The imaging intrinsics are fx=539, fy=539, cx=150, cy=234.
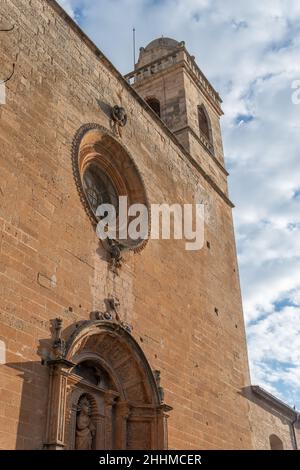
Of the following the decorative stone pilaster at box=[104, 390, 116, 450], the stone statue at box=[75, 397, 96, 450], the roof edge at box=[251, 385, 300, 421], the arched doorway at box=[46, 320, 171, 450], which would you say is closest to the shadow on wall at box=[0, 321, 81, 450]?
the arched doorway at box=[46, 320, 171, 450]

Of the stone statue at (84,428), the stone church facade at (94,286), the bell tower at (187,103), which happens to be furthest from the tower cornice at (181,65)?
the stone statue at (84,428)

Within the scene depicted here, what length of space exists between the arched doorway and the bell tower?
6952 millimetres

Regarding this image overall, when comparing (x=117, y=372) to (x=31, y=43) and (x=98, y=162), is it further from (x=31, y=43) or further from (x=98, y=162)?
(x=31, y=43)

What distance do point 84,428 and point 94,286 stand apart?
2042 mm

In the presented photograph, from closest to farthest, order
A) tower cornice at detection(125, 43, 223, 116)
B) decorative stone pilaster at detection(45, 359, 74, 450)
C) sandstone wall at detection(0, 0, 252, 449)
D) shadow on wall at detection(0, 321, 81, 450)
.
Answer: shadow on wall at detection(0, 321, 81, 450) < decorative stone pilaster at detection(45, 359, 74, 450) < sandstone wall at detection(0, 0, 252, 449) < tower cornice at detection(125, 43, 223, 116)

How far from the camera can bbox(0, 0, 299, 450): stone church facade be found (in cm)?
675

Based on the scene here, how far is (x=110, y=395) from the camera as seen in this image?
8289mm

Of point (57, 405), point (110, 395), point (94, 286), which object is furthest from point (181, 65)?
point (57, 405)

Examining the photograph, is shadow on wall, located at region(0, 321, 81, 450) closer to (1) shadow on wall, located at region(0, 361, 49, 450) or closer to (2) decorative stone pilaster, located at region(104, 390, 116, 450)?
(1) shadow on wall, located at region(0, 361, 49, 450)

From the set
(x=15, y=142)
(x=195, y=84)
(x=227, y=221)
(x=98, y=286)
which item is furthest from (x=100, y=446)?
(x=195, y=84)

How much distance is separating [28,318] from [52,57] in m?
4.54

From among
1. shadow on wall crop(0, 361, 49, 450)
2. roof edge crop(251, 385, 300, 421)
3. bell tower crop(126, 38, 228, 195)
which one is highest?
bell tower crop(126, 38, 228, 195)

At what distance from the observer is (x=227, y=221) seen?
14703 millimetres

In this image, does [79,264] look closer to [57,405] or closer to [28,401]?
[57,405]
